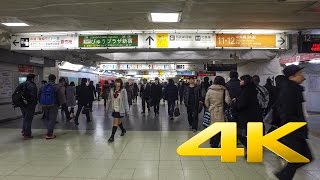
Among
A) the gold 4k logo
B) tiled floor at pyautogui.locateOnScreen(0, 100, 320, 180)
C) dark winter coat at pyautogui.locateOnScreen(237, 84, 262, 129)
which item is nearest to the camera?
the gold 4k logo

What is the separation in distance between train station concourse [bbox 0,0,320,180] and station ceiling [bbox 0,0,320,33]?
0.03 meters

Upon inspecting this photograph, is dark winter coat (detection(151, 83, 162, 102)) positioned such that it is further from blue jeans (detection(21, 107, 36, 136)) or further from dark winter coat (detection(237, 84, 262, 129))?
dark winter coat (detection(237, 84, 262, 129))

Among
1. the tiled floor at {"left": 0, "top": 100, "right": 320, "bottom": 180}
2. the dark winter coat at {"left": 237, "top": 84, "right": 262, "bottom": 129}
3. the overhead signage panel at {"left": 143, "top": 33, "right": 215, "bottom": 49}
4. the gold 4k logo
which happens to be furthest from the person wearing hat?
the overhead signage panel at {"left": 143, "top": 33, "right": 215, "bottom": 49}

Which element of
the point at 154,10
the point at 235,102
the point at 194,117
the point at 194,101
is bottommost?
the point at 194,117

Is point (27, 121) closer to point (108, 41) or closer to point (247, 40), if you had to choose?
point (108, 41)

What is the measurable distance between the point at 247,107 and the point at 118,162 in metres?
2.57

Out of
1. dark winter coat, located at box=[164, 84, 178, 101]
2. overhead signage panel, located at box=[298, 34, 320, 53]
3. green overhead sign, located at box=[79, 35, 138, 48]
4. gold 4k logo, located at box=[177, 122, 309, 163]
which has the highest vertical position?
green overhead sign, located at box=[79, 35, 138, 48]

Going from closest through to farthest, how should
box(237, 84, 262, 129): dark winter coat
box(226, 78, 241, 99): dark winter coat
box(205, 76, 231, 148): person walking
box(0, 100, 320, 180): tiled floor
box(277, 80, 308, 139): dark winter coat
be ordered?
Answer: box(277, 80, 308, 139): dark winter coat
box(0, 100, 320, 180): tiled floor
box(237, 84, 262, 129): dark winter coat
box(205, 76, 231, 148): person walking
box(226, 78, 241, 99): dark winter coat

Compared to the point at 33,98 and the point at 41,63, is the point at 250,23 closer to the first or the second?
the point at 33,98

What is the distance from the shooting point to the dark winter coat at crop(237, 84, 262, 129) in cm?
605

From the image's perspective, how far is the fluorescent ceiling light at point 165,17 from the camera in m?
7.94

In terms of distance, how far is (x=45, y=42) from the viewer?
10594 mm

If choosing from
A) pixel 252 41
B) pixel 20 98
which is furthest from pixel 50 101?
pixel 252 41

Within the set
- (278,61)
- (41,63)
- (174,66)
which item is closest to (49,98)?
(41,63)
